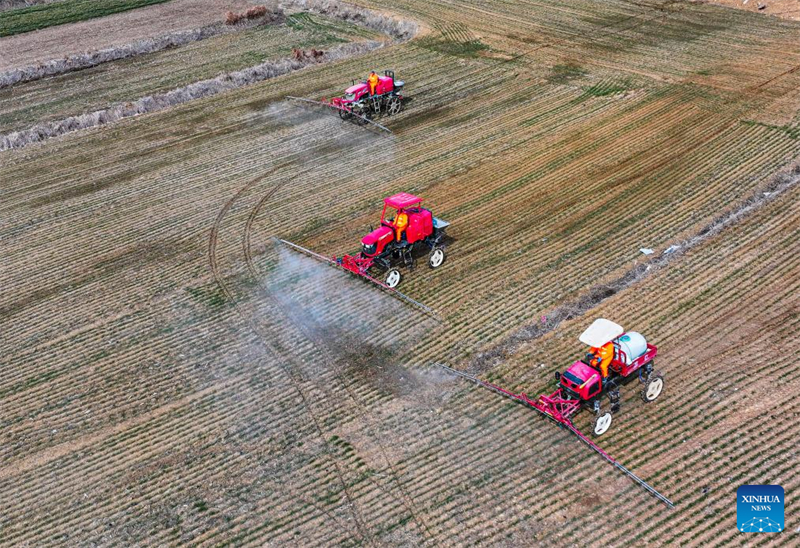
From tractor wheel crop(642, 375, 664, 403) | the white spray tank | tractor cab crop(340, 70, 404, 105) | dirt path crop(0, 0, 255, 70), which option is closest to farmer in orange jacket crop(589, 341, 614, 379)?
the white spray tank

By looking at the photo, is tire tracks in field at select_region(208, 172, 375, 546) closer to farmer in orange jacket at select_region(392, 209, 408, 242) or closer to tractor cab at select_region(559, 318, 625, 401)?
farmer in orange jacket at select_region(392, 209, 408, 242)

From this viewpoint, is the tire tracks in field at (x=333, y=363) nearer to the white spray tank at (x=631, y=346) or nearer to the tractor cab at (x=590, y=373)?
the tractor cab at (x=590, y=373)

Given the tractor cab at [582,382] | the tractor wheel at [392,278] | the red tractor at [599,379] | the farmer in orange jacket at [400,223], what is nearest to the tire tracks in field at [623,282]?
the red tractor at [599,379]

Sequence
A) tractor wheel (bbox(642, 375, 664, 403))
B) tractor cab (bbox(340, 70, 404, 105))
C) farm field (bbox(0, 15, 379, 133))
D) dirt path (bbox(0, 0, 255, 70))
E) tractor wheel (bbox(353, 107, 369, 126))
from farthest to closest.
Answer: dirt path (bbox(0, 0, 255, 70))
farm field (bbox(0, 15, 379, 133))
tractor wheel (bbox(353, 107, 369, 126))
tractor cab (bbox(340, 70, 404, 105))
tractor wheel (bbox(642, 375, 664, 403))

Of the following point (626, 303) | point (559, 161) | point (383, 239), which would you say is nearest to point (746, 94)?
point (559, 161)

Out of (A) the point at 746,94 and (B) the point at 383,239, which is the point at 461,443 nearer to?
(B) the point at 383,239
